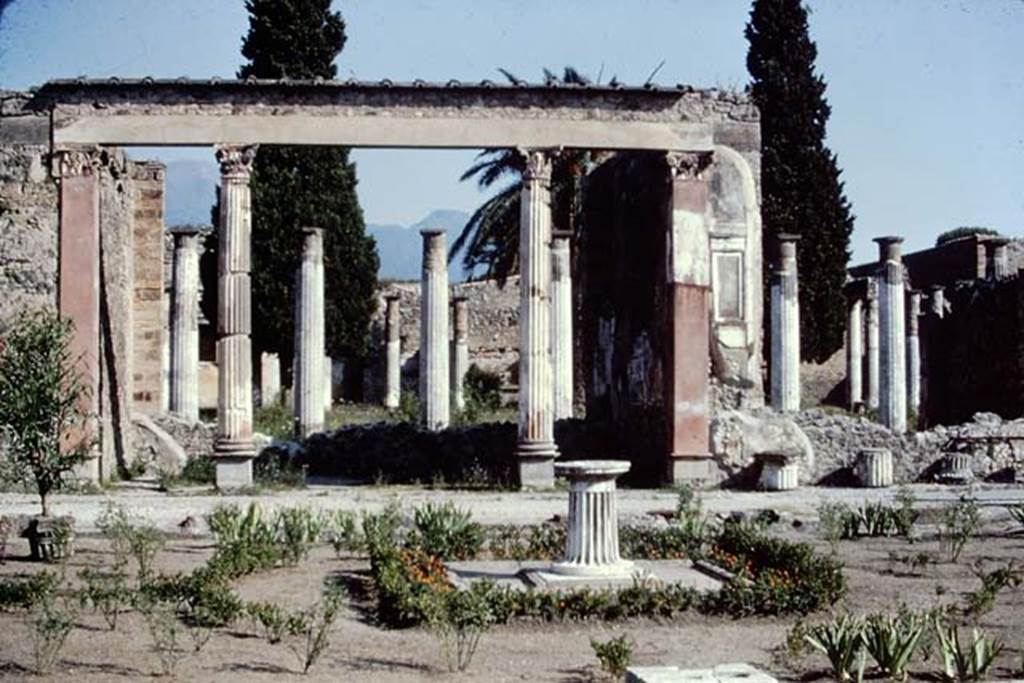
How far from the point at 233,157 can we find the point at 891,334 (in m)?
14.0

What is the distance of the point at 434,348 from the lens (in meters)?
27.3

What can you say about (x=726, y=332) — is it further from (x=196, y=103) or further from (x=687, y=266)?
(x=196, y=103)

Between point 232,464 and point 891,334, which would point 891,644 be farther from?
point 891,334

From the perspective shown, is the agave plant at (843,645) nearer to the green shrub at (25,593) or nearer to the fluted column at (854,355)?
the green shrub at (25,593)

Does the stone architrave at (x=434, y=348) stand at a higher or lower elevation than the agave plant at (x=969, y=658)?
higher

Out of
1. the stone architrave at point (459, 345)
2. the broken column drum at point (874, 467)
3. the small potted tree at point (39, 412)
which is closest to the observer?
the small potted tree at point (39, 412)

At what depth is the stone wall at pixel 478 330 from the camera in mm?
47594

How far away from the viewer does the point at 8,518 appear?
14203 mm

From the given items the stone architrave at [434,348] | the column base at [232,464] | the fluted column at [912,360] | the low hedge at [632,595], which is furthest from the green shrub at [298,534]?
the fluted column at [912,360]

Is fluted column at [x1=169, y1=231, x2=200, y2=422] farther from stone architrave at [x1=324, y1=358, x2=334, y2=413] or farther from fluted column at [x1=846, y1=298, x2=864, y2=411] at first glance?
fluted column at [x1=846, y1=298, x2=864, y2=411]

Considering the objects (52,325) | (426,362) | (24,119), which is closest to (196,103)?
(24,119)

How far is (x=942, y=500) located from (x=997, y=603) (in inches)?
Result: 282

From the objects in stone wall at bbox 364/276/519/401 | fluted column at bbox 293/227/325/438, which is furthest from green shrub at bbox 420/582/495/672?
stone wall at bbox 364/276/519/401

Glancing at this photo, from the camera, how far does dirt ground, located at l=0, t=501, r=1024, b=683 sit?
820 centimetres
